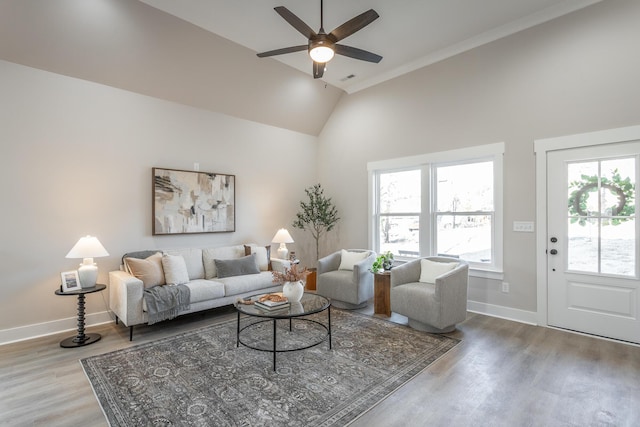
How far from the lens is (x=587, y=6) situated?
11.6ft

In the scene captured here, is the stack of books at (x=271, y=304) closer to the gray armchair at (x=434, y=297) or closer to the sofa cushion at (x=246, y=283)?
the sofa cushion at (x=246, y=283)

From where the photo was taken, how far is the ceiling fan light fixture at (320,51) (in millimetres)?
2834

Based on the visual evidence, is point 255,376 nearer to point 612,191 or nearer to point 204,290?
point 204,290

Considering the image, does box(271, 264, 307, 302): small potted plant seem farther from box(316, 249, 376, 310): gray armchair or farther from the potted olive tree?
the potted olive tree

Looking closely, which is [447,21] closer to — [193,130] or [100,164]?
[193,130]

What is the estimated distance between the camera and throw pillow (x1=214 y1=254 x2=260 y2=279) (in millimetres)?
4523

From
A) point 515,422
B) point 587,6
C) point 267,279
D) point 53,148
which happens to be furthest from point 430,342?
point 53,148

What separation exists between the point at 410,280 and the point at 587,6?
3670mm

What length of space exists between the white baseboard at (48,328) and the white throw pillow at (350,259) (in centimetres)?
322

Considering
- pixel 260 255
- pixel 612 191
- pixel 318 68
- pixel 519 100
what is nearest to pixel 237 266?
pixel 260 255

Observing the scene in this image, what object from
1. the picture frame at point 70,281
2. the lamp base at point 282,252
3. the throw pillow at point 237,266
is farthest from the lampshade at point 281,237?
the picture frame at point 70,281

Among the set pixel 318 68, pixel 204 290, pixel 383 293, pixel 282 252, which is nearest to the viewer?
pixel 318 68

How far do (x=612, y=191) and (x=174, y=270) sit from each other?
507 cm

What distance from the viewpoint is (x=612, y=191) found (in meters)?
3.47
